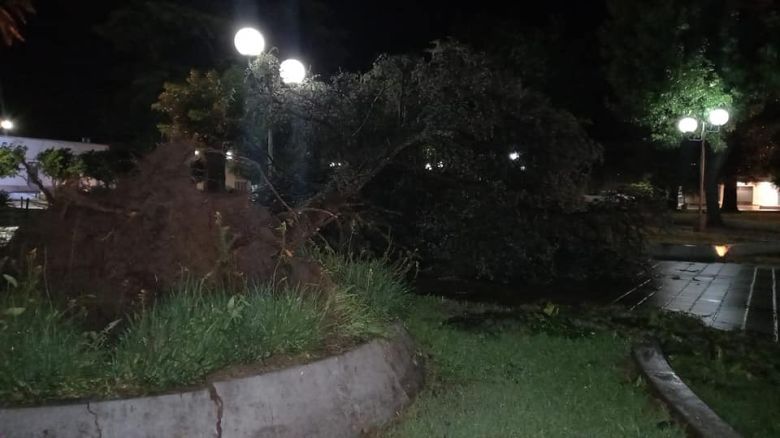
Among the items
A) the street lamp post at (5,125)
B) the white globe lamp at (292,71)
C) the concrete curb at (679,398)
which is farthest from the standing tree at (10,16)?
the street lamp post at (5,125)

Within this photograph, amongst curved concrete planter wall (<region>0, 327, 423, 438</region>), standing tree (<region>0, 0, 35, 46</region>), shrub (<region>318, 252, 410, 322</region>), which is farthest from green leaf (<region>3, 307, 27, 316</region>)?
shrub (<region>318, 252, 410, 322</region>)

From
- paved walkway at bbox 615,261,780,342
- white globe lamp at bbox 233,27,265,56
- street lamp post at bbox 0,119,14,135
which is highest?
street lamp post at bbox 0,119,14,135

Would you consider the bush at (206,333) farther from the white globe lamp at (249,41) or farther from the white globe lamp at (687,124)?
the white globe lamp at (687,124)

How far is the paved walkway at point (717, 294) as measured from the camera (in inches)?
454

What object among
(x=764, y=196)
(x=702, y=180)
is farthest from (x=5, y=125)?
(x=764, y=196)

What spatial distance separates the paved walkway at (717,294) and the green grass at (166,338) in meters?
6.36

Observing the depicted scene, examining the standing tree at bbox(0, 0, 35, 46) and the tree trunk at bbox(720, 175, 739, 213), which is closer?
the standing tree at bbox(0, 0, 35, 46)

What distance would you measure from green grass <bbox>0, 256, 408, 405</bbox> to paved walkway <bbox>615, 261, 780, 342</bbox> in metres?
6.36

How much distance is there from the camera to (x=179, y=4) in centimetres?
2527

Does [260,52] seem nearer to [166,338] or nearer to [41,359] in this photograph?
[166,338]

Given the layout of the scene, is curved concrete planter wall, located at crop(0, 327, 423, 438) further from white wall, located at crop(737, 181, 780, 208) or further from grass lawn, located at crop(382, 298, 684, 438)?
white wall, located at crop(737, 181, 780, 208)

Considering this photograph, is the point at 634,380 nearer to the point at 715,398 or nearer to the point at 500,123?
the point at 715,398

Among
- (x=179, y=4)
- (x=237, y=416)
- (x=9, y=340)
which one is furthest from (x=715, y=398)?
(x=179, y=4)

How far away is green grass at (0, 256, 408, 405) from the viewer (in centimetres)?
524
